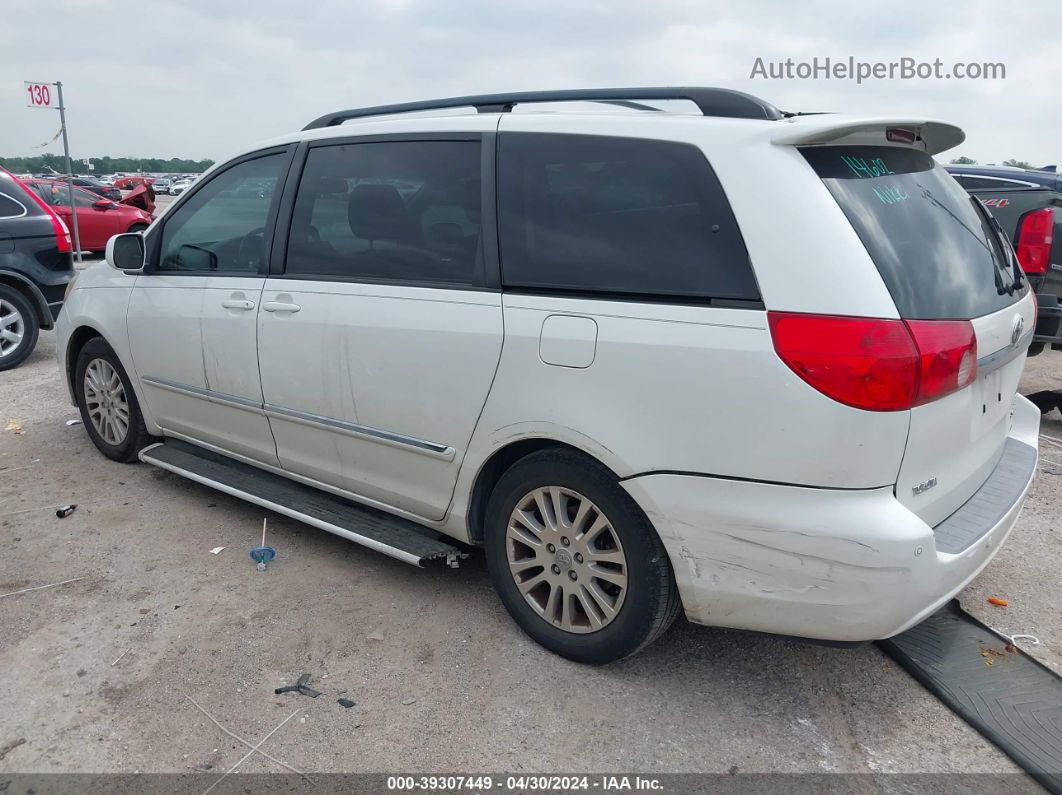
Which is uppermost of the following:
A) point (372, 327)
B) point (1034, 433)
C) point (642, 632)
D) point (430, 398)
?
point (372, 327)

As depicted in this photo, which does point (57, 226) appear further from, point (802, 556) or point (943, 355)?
point (943, 355)

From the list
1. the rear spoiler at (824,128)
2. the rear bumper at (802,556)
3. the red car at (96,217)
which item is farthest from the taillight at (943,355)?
the red car at (96,217)

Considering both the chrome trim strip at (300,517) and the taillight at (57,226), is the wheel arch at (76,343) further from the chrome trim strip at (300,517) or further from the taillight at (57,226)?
the taillight at (57,226)

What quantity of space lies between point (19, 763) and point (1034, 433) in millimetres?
3740

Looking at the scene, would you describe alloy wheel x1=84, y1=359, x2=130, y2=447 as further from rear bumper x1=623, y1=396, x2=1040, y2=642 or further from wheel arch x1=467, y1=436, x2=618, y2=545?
rear bumper x1=623, y1=396, x2=1040, y2=642

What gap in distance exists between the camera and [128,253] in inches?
177

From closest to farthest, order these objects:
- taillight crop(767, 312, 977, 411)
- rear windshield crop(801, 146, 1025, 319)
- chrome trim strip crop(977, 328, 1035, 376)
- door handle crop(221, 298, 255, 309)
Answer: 1. taillight crop(767, 312, 977, 411)
2. rear windshield crop(801, 146, 1025, 319)
3. chrome trim strip crop(977, 328, 1035, 376)
4. door handle crop(221, 298, 255, 309)

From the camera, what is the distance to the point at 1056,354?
8461 millimetres

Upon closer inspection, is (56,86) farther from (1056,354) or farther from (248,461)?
(1056,354)

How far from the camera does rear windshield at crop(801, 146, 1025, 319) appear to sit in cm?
245

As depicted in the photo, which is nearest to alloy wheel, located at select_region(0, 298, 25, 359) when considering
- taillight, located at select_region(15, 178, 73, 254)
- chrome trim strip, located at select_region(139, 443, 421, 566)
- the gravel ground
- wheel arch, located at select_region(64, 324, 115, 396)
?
taillight, located at select_region(15, 178, 73, 254)

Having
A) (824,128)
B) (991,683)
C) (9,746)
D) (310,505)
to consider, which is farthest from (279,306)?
(991,683)

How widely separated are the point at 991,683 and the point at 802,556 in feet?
3.52

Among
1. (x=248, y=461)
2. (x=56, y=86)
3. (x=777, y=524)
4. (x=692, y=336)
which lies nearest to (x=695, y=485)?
(x=777, y=524)
